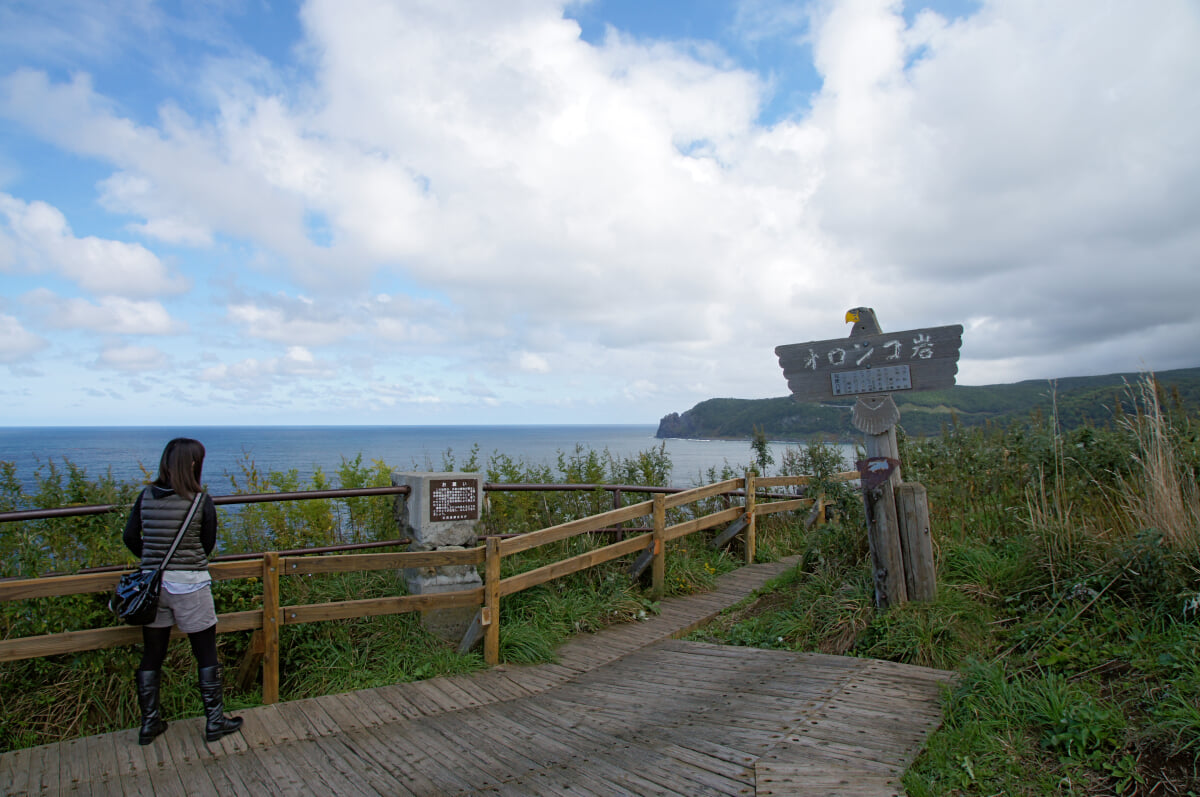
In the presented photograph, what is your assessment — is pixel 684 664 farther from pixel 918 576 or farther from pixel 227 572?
pixel 227 572

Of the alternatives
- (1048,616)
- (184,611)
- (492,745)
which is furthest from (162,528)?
(1048,616)

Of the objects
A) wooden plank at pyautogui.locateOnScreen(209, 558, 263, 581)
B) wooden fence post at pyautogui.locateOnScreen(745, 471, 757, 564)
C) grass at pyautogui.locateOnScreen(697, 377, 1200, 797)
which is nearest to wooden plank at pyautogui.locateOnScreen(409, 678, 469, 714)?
wooden plank at pyautogui.locateOnScreen(209, 558, 263, 581)

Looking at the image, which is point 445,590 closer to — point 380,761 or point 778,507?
point 380,761

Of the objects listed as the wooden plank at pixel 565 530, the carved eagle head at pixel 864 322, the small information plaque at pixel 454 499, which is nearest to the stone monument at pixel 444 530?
the small information plaque at pixel 454 499

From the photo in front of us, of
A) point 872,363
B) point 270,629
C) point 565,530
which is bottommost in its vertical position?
point 270,629

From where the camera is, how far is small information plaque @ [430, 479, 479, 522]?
19.7 feet

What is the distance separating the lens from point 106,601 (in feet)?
15.1

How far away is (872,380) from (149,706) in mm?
5530

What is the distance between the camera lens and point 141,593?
151 inches

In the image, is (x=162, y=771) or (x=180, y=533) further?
(x=180, y=533)

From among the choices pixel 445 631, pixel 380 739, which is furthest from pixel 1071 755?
pixel 445 631

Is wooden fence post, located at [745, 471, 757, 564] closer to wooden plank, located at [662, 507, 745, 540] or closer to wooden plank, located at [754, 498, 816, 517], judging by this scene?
wooden plank, located at [662, 507, 745, 540]

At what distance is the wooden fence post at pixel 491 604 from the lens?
5.46m

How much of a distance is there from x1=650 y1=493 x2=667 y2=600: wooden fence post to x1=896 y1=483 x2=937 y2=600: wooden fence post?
2488mm
